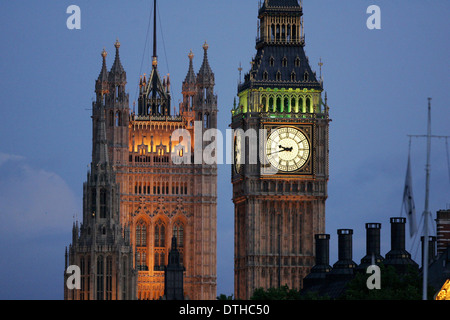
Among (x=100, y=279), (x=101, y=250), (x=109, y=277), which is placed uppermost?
(x=101, y=250)

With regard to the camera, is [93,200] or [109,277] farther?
[93,200]

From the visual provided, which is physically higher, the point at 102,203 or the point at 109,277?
the point at 102,203

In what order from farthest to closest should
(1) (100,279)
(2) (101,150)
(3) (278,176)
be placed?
(3) (278,176) < (2) (101,150) < (1) (100,279)

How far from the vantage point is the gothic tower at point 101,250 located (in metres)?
164

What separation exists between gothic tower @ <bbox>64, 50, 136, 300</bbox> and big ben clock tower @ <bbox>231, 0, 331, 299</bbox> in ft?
64.1

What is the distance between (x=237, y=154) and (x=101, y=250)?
82.1 feet

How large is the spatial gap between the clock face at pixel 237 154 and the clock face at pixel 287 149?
2.70 metres

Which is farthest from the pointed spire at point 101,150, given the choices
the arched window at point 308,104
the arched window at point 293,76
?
the arched window at point 308,104

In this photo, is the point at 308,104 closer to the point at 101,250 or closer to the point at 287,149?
the point at 287,149

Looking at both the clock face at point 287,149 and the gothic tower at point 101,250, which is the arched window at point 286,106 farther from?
the gothic tower at point 101,250

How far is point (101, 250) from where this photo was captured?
164500 mm

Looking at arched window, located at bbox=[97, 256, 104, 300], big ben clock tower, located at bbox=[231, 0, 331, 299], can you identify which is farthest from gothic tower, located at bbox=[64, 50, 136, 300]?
big ben clock tower, located at bbox=[231, 0, 331, 299]

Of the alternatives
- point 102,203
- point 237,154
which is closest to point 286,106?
point 237,154

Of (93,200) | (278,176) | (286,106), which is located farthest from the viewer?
(286,106)
